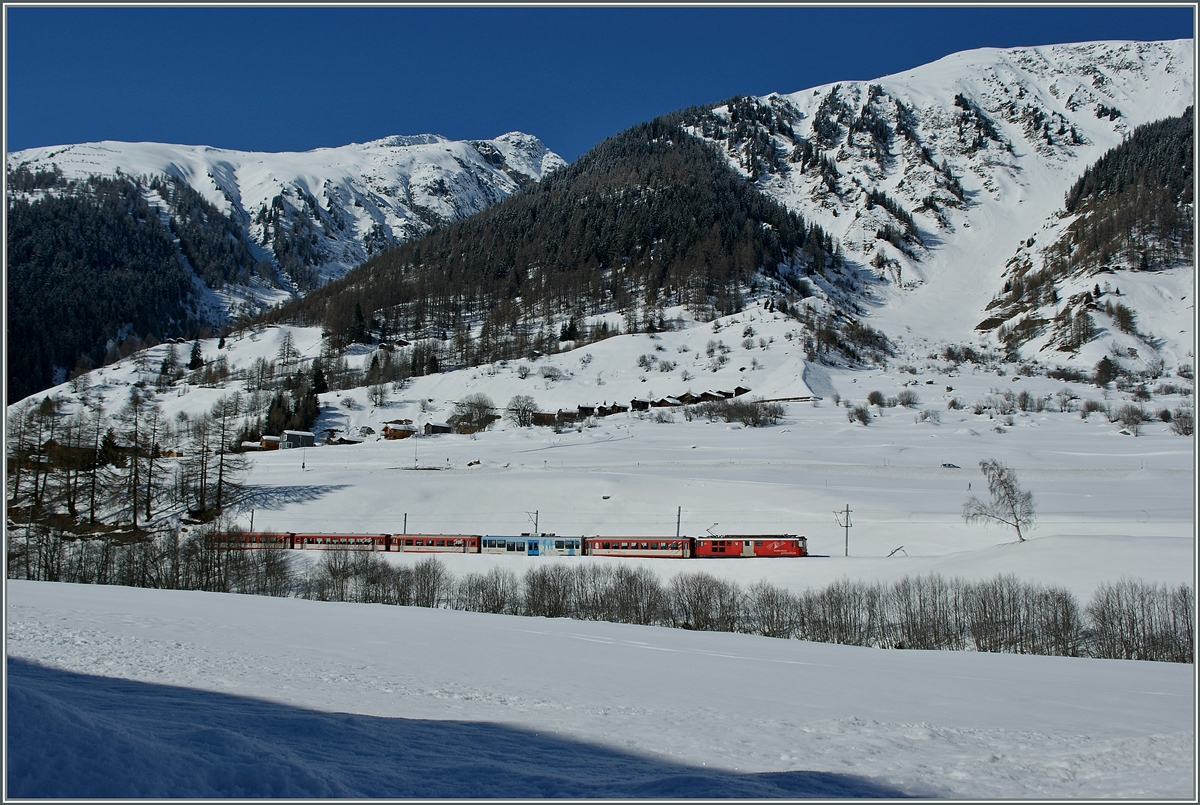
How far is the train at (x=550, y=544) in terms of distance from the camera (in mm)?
41031

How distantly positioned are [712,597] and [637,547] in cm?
903

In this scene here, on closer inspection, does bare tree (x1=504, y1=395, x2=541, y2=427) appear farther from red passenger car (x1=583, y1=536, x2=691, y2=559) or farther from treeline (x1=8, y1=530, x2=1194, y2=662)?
red passenger car (x1=583, y1=536, x2=691, y2=559)

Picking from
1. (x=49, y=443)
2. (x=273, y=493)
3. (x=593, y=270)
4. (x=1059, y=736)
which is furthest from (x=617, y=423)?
(x=593, y=270)

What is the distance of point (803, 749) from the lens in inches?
300

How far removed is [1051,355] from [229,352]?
634 ft

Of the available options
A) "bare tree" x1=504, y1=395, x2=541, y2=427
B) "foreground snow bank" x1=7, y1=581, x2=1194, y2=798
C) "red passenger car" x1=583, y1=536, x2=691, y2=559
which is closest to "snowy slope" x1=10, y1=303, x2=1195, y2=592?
"red passenger car" x1=583, y1=536, x2=691, y2=559

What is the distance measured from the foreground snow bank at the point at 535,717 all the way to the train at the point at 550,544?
74.8ft

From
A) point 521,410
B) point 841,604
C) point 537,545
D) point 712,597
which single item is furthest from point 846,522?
point 521,410

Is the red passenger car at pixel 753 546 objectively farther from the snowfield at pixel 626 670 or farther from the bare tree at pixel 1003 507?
the bare tree at pixel 1003 507

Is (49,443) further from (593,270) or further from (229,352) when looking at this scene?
(593,270)

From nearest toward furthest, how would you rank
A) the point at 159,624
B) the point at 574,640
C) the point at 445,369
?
the point at 159,624 → the point at 574,640 → the point at 445,369

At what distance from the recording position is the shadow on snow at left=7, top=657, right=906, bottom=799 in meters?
3.97

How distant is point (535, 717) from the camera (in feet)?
29.2

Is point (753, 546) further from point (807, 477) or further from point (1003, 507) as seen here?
point (807, 477)
